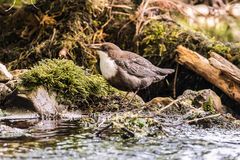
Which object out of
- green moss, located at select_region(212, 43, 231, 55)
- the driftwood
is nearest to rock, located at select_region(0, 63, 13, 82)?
the driftwood

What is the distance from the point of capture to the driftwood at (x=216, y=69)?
6.64 metres

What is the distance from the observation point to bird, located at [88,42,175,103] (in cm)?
626

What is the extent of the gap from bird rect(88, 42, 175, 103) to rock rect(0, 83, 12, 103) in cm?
99

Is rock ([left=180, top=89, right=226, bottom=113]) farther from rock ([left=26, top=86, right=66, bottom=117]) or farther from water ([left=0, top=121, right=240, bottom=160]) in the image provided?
rock ([left=26, top=86, right=66, bottom=117])

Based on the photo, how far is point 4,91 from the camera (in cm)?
602

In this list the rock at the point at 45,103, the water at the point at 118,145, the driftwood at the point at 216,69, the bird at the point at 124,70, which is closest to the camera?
the water at the point at 118,145

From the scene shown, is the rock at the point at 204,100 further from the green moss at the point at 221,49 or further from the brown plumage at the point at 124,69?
the green moss at the point at 221,49

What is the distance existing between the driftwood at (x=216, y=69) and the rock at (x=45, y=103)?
69.6 inches

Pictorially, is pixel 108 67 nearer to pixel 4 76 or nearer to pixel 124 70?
pixel 124 70

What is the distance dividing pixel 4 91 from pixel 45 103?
1.52 feet

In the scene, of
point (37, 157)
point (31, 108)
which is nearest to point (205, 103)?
point (31, 108)

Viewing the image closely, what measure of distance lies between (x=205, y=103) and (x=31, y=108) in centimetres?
177

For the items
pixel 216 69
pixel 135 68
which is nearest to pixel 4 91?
pixel 135 68

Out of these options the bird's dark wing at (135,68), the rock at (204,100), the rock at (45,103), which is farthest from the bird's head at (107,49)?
the rock at (204,100)
